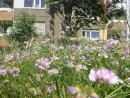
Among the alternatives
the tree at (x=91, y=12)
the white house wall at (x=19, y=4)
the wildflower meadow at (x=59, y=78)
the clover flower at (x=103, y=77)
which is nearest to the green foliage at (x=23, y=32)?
the tree at (x=91, y=12)

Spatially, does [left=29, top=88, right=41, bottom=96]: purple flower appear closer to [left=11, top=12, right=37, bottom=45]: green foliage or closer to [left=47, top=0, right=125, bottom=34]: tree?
[left=47, top=0, right=125, bottom=34]: tree

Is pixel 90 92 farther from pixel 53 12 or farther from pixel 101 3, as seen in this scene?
pixel 53 12

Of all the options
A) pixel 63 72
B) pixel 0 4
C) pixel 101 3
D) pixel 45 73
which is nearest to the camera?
pixel 101 3

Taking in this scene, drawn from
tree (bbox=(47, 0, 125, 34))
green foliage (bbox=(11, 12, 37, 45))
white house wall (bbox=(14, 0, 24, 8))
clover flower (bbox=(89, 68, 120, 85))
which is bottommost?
green foliage (bbox=(11, 12, 37, 45))

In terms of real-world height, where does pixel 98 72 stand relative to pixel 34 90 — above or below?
above

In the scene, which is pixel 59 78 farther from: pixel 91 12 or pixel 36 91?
pixel 91 12

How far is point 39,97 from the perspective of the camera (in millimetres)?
1639

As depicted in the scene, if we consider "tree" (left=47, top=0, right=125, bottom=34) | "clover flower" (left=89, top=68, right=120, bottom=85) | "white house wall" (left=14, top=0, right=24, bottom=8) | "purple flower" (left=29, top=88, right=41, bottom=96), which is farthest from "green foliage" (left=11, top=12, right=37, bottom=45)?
"white house wall" (left=14, top=0, right=24, bottom=8)

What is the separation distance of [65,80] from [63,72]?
0.55 ft

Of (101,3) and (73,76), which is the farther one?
(73,76)

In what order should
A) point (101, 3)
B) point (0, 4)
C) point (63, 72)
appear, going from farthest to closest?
point (0, 4) → point (63, 72) → point (101, 3)

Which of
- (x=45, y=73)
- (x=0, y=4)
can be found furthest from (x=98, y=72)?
(x=0, y=4)

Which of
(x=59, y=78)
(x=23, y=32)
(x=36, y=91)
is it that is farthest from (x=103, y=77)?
(x=23, y=32)

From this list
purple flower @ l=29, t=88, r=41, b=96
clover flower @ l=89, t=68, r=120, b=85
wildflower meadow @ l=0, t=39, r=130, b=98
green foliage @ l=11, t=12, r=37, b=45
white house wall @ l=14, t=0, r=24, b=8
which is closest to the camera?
clover flower @ l=89, t=68, r=120, b=85
